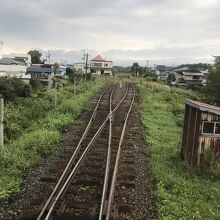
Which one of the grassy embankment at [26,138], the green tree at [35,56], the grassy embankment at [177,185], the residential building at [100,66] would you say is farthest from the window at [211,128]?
the green tree at [35,56]

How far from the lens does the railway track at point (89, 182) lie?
8.52 meters

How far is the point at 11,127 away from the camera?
2075 cm

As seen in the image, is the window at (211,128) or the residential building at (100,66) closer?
the window at (211,128)

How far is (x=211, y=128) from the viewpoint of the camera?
520 inches

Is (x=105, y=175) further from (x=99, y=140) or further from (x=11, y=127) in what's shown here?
(x=11, y=127)

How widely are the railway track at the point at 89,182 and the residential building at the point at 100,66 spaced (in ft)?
401

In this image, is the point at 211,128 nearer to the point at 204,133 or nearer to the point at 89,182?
the point at 204,133

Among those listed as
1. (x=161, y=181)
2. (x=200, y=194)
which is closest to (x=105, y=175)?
(x=161, y=181)

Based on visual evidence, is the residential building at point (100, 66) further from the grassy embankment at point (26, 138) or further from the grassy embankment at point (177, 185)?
the grassy embankment at point (177, 185)

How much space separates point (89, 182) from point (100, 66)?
135 metres

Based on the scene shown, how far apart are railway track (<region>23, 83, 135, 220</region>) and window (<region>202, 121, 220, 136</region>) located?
3.03 m

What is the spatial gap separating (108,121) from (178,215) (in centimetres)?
1271

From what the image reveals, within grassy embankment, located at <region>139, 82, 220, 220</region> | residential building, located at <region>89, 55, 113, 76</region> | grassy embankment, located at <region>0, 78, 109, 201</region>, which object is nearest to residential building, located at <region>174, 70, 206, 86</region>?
residential building, located at <region>89, 55, 113, 76</region>

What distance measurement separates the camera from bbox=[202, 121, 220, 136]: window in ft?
43.0
